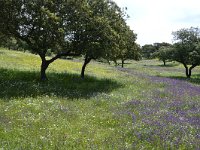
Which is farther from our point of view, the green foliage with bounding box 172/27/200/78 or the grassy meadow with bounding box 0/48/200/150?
the green foliage with bounding box 172/27/200/78

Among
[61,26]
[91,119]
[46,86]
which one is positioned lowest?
[91,119]

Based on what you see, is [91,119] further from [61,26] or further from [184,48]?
[184,48]

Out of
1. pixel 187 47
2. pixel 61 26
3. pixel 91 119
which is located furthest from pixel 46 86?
pixel 187 47

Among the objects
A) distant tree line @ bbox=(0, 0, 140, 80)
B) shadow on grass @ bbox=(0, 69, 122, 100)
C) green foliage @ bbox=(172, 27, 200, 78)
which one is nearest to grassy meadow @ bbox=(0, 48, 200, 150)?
shadow on grass @ bbox=(0, 69, 122, 100)

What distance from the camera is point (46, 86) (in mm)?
26047

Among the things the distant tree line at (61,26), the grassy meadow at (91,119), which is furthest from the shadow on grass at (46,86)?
the distant tree line at (61,26)

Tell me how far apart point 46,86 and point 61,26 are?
549cm

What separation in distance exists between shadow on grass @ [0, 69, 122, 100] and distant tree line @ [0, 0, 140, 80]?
2.11m

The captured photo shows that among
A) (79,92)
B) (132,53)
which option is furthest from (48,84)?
(132,53)

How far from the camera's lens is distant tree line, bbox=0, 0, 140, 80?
27188 mm

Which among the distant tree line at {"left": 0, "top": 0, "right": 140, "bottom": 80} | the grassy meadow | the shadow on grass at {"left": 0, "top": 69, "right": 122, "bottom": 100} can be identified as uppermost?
the distant tree line at {"left": 0, "top": 0, "right": 140, "bottom": 80}

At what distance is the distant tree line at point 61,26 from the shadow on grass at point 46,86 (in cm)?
211

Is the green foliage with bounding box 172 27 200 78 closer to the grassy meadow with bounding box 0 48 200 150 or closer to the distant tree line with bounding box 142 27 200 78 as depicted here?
the distant tree line with bounding box 142 27 200 78

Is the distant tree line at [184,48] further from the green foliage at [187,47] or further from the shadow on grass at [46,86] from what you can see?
the shadow on grass at [46,86]
